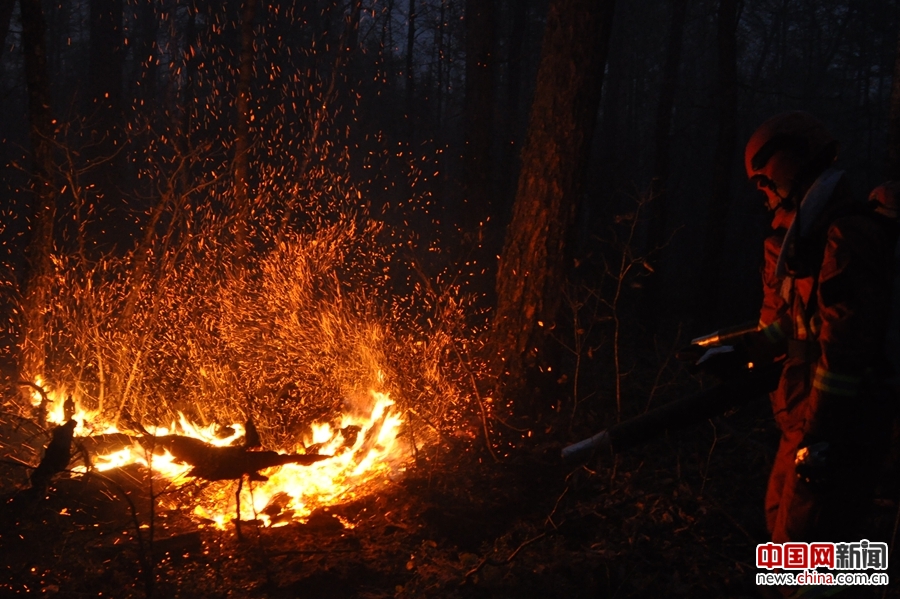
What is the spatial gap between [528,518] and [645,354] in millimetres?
7382

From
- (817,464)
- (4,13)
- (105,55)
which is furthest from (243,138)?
(105,55)

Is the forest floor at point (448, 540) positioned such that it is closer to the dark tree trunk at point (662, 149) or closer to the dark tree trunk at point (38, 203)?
the dark tree trunk at point (38, 203)

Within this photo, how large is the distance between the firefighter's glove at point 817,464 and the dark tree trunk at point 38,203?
6.79 metres

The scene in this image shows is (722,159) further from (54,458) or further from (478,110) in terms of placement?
(54,458)

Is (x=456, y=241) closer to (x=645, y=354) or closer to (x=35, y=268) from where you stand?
(x=645, y=354)

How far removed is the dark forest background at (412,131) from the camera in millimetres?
8258

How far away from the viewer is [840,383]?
292 centimetres

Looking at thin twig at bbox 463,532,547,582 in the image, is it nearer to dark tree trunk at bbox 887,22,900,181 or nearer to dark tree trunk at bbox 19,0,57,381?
dark tree trunk at bbox 887,22,900,181

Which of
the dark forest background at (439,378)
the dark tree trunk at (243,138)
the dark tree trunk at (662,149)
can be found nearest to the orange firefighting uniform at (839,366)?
the dark forest background at (439,378)

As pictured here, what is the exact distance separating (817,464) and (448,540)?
2530mm

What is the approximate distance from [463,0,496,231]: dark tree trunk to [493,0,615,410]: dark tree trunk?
6.59m

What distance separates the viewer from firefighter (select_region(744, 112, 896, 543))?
115 inches

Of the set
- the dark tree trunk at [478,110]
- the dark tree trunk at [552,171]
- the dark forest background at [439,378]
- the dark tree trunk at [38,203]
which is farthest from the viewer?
the dark tree trunk at [478,110]

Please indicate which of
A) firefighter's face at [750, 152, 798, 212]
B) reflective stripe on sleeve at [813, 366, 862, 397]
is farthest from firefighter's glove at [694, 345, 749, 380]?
firefighter's face at [750, 152, 798, 212]
